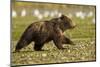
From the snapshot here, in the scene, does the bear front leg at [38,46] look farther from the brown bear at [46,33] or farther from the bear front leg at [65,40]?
the bear front leg at [65,40]

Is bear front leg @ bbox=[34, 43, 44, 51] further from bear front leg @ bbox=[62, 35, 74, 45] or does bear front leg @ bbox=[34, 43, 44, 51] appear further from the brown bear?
bear front leg @ bbox=[62, 35, 74, 45]

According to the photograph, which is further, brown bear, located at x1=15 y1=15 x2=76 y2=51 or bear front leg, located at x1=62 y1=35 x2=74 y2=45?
bear front leg, located at x1=62 y1=35 x2=74 y2=45

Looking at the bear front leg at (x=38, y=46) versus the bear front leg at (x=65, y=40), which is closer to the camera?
the bear front leg at (x=38, y=46)

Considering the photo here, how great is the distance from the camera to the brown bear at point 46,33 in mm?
2426

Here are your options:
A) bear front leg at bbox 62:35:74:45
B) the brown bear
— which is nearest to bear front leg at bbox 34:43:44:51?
the brown bear

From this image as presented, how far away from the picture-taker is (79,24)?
2.66 metres

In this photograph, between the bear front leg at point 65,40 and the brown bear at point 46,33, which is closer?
the brown bear at point 46,33

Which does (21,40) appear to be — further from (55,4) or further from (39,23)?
(55,4)

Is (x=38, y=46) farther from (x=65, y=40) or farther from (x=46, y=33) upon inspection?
(x=65, y=40)

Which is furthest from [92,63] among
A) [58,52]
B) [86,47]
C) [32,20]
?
[32,20]

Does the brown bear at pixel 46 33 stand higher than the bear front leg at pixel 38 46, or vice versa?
the brown bear at pixel 46 33

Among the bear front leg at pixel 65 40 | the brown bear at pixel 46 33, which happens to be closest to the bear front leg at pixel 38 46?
the brown bear at pixel 46 33

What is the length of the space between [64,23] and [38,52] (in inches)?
19.0

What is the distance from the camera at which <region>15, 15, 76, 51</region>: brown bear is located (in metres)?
2.43
